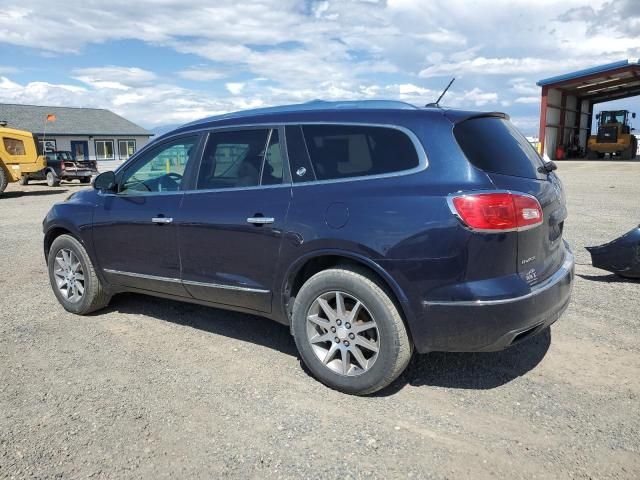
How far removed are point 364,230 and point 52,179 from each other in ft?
81.2

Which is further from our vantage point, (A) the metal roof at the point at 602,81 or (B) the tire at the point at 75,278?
(A) the metal roof at the point at 602,81

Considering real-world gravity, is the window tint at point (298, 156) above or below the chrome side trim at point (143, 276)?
above

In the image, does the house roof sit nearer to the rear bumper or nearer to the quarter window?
the quarter window

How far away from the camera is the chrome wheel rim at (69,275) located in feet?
16.8

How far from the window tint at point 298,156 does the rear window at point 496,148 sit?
981 millimetres

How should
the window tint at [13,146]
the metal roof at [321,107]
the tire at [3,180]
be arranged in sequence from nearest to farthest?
1. the metal roof at [321,107]
2. the tire at [3,180]
3. the window tint at [13,146]

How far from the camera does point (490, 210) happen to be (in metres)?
3.00

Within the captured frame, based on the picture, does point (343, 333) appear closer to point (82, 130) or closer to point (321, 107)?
point (321, 107)

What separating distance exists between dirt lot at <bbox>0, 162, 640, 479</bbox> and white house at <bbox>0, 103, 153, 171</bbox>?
35.3m

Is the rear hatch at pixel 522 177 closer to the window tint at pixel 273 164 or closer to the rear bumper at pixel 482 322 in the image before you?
the rear bumper at pixel 482 322

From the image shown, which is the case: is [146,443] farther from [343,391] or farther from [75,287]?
[75,287]

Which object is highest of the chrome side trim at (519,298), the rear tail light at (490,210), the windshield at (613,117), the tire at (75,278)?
the windshield at (613,117)

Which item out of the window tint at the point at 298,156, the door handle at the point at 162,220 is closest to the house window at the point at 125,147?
the door handle at the point at 162,220

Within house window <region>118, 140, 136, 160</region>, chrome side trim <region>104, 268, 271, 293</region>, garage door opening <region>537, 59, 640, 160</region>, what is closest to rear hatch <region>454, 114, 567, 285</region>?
chrome side trim <region>104, 268, 271, 293</region>
